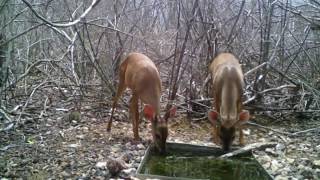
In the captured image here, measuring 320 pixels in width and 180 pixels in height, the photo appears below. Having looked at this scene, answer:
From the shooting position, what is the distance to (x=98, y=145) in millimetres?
6793

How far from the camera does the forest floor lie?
18.7 ft

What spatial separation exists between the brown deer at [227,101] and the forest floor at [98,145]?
1.67 ft

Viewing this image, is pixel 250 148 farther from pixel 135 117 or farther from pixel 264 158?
pixel 135 117

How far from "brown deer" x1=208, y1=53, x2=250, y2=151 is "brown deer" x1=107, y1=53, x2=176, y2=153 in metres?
0.74

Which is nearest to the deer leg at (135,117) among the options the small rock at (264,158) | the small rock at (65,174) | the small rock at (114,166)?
the small rock at (114,166)

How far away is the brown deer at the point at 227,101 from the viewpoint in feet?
22.0

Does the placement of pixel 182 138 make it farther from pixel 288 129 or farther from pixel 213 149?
pixel 288 129

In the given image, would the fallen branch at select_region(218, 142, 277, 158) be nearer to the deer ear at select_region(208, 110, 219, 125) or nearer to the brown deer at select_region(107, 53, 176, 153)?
the deer ear at select_region(208, 110, 219, 125)

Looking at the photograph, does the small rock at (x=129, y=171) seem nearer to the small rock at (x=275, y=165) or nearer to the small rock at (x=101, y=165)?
the small rock at (x=101, y=165)

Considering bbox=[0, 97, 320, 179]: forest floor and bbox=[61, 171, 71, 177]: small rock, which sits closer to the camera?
bbox=[61, 171, 71, 177]: small rock

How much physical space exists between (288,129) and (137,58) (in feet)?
9.58

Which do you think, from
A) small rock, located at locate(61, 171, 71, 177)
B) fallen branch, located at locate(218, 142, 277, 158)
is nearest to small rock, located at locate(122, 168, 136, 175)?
small rock, located at locate(61, 171, 71, 177)

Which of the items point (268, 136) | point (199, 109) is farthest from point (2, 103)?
point (268, 136)

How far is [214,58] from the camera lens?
27.3 feet
